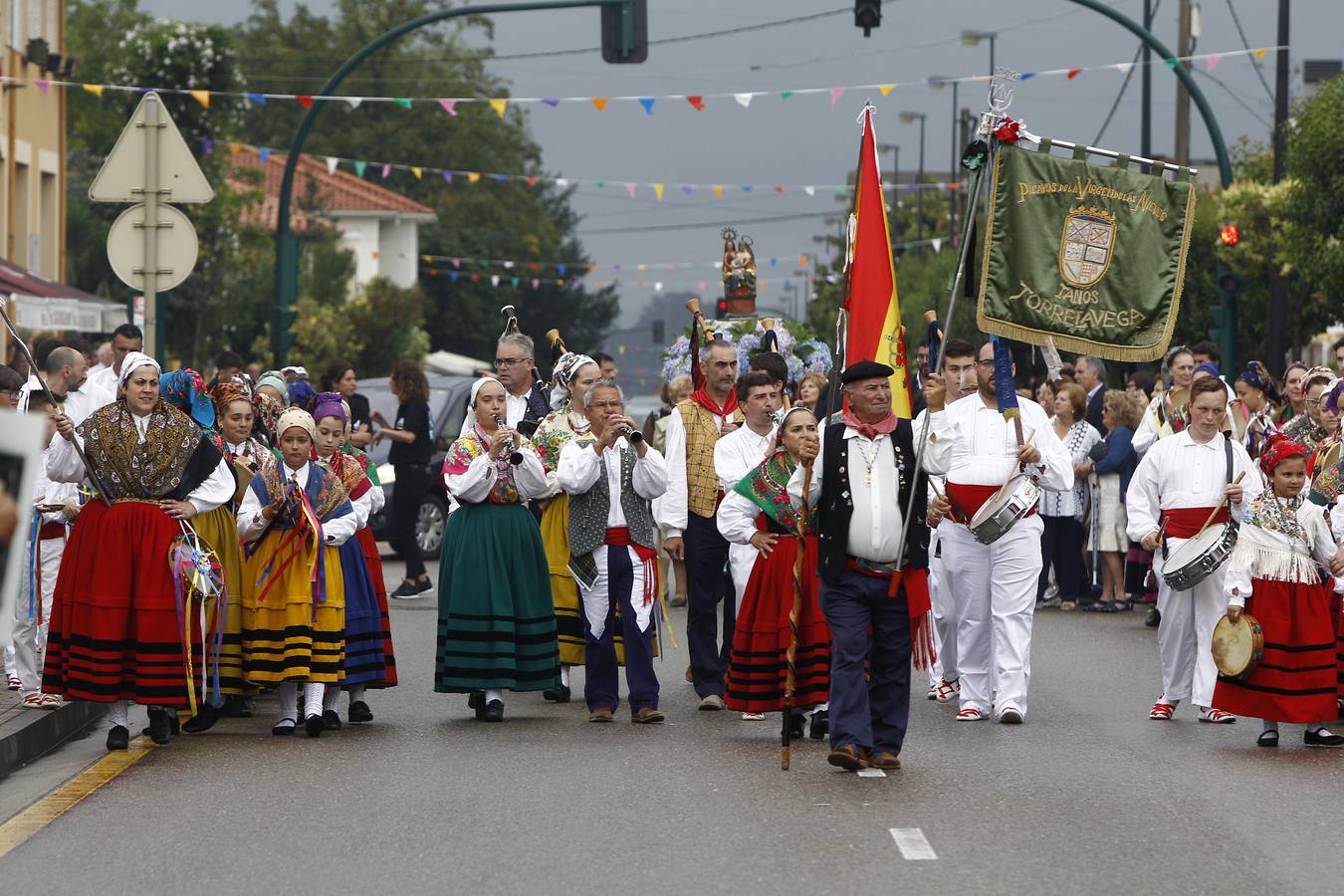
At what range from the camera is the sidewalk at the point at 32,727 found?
382 inches

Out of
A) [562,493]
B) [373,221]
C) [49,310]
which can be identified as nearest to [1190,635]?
[562,493]

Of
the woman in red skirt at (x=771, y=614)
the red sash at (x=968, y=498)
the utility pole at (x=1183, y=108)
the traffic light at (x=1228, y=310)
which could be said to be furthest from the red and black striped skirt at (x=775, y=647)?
the utility pole at (x=1183, y=108)

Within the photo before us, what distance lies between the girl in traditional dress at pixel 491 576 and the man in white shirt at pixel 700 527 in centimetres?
86

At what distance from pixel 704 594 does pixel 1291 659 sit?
10.2 ft

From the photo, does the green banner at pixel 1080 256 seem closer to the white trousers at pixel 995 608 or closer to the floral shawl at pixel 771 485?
the floral shawl at pixel 771 485

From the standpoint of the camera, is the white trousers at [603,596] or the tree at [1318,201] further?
the tree at [1318,201]

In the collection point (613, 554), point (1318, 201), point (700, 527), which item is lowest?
point (613, 554)

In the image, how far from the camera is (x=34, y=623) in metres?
11.4

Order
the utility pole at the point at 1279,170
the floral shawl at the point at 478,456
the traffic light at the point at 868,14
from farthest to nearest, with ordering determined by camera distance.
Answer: the utility pole at the point at 1279,170, the traffic light at the point at 868,14, the floral shawl at the point at 478,456

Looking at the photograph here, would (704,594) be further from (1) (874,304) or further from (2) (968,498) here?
(1) (874,304)

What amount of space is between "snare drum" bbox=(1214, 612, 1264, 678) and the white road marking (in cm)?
293

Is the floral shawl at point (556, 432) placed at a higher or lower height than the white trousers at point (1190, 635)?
higher

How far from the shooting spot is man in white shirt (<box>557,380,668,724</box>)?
36.4ft

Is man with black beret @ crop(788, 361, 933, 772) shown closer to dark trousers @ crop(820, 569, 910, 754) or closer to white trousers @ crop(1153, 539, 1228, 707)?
dark trousers @ crop(820, 569, 910, 754)
